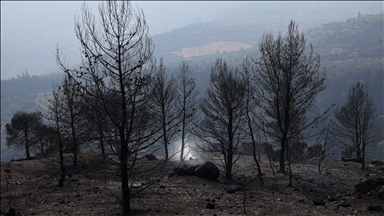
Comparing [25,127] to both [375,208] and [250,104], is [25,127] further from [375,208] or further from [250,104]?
[375,208]

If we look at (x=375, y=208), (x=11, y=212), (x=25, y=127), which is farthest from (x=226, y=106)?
(x=25, y=127)

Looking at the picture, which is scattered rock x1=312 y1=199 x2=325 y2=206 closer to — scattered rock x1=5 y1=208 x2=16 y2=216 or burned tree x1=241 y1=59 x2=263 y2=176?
burned tree x1=241 y1=59 x2=263 y2=176

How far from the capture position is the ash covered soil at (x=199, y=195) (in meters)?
12.0

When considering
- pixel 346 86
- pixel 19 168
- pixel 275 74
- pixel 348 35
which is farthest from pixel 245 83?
pixel 348 35

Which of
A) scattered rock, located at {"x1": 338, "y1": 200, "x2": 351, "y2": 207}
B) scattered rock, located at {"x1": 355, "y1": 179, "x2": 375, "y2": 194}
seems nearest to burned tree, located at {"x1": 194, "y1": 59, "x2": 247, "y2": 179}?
scattered rock, located at {"x1": 355, "y1": 179, "x2": 375, "y2": 194}

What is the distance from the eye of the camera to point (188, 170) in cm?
1873

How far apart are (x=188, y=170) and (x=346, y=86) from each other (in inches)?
3197

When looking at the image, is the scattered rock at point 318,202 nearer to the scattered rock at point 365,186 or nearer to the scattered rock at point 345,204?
the scattered rock at point 345,204

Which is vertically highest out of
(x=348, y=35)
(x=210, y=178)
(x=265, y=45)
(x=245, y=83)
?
(x=348, y=35)

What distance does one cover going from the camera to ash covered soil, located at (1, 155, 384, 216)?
471 inches

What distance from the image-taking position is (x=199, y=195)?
1437 centimetres

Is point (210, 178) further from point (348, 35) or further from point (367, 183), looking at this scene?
point (348, 35)

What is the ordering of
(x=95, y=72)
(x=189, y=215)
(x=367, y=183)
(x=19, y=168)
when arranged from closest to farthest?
(x=95, y=72) < (x=189, y=215) < (x=367, y=183) < (x=19, y=168)

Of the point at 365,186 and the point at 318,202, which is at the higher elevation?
the point at 365,186
